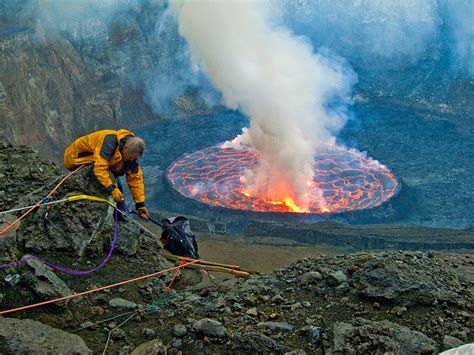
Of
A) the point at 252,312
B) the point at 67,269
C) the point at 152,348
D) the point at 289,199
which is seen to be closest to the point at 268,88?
the point at 289,199

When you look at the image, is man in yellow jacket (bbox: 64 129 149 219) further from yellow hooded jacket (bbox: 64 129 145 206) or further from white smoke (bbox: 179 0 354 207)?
white smoke (bbox: 179 0 354 207)

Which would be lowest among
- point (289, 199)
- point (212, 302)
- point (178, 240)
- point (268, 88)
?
point (289, 199)

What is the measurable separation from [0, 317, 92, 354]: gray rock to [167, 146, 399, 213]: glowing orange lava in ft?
48.3

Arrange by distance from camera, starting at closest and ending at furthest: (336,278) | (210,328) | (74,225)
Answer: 1. (210,328)
2. (336,278)
3. (74,225)

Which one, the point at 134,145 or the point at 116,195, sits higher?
the point at 134,145

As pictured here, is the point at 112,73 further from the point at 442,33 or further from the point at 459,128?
the point at 442,33

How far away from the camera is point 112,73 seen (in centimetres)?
3100

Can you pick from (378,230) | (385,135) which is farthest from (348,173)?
(385,135)

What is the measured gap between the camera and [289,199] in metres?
20.2

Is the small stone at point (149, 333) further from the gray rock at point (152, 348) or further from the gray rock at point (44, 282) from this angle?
the gray rock at point (44, 282)

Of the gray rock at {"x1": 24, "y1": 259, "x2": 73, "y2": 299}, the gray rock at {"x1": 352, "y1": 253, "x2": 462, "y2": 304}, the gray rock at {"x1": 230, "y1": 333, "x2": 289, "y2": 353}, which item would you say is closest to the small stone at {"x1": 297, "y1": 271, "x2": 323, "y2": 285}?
the gray rock at {"x1": 352, "y1": 253, "x2": 462, "y2": 304}

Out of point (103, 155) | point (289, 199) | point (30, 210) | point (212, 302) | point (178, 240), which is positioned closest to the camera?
point (212, 302)

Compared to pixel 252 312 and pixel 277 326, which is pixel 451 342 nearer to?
pixel 277 326

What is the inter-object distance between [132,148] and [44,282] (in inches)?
81.1
